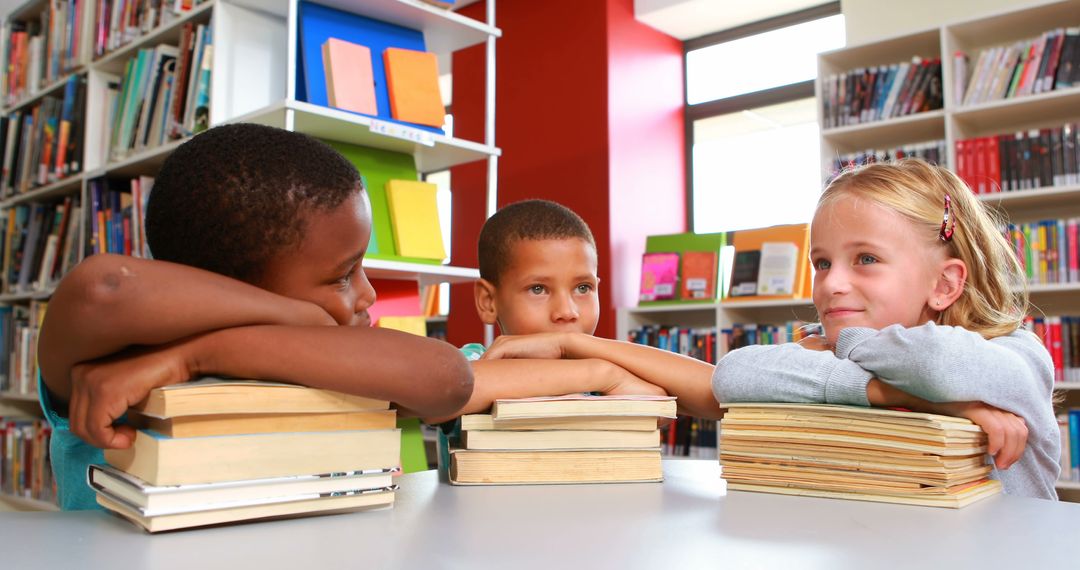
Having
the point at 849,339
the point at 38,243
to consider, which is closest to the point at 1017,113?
the point at 849,339

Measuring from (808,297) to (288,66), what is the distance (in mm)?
2723

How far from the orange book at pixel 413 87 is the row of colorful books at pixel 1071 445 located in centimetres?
263

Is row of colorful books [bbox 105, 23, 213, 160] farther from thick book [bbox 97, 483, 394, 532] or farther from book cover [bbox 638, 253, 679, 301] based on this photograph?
book cover [bbox 638, 253, 679, 301]

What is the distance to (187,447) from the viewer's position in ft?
1.85

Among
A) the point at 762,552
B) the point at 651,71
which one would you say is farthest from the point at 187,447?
the point at 651,71

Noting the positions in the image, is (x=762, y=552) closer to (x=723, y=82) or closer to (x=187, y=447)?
(x=187, y=447)

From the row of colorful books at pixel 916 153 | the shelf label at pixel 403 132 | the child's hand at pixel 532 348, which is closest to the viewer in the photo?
the child's hand at pixel 532 348

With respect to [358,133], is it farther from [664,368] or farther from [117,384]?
[117,384]

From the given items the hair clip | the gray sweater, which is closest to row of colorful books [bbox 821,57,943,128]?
the hair clip

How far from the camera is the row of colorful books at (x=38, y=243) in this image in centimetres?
331

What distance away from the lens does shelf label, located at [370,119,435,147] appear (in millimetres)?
2285

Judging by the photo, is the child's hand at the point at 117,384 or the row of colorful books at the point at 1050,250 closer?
the child's hand at the point at 117,384

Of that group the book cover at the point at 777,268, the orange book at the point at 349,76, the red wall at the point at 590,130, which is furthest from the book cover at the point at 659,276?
the orange book at the point at 349,76

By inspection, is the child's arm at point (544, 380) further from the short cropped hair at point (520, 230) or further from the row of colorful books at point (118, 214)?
the row of colorful books at point (118, 214)
